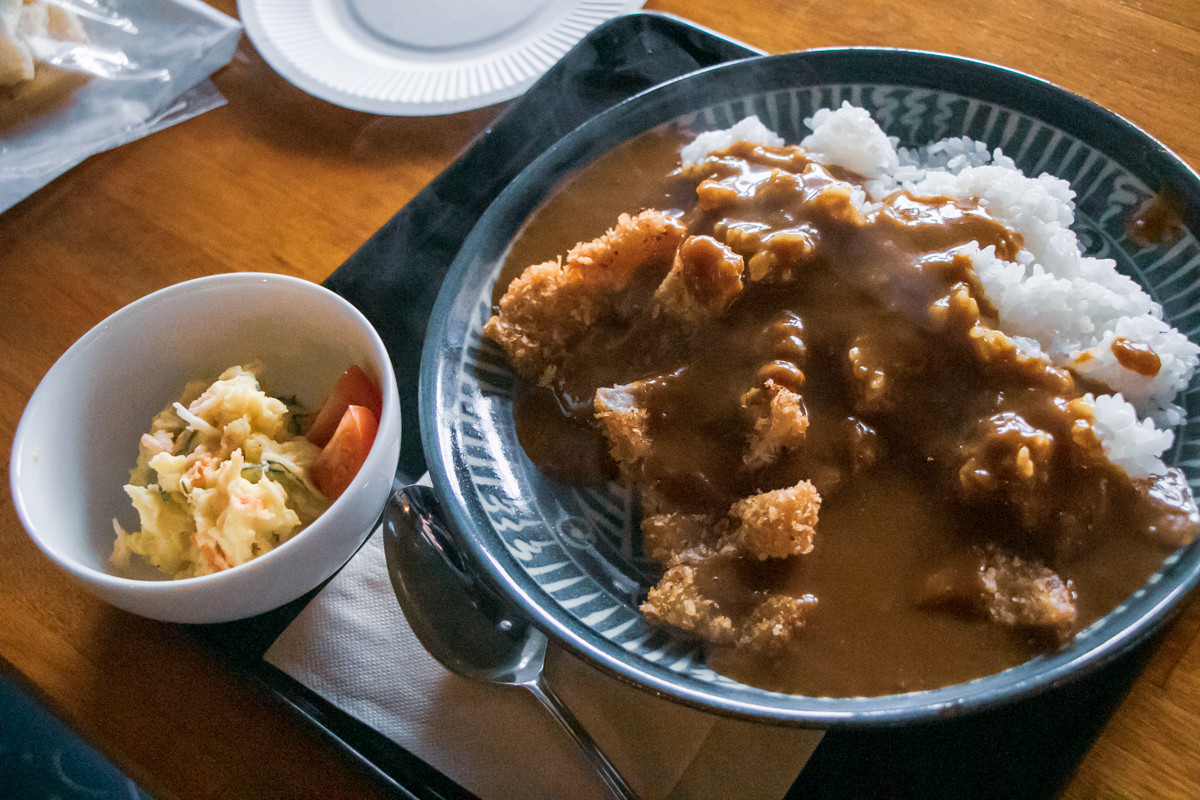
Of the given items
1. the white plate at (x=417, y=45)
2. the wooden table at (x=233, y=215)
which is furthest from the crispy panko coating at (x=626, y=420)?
the white plate at (x=417, y=45)

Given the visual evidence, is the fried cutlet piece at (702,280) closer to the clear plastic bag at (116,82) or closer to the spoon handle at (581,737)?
the spoon handle at (581,737)

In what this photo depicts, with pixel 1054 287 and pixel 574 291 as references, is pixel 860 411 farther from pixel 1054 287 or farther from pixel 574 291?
pixel 574 291

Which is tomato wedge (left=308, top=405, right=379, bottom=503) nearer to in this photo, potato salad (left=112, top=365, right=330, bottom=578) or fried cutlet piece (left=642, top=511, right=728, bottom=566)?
potato salad (left=112, top=365, right=330, bottom=578)

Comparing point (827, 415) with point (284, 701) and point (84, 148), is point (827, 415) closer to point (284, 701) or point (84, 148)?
point (284, 701)

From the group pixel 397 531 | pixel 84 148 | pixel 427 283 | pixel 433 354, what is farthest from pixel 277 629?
pixel 84 148

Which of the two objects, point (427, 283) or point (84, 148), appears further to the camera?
point (84, 148)

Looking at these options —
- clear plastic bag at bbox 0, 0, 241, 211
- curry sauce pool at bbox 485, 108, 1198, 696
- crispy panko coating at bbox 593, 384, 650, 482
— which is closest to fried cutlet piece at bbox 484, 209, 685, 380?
curry sauce pool at bbox 485, 108, 1198, 696
